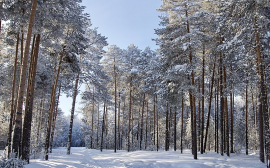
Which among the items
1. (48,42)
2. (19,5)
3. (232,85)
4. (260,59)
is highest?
(19,5)

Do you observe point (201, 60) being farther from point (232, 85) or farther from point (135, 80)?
point (135, 80)

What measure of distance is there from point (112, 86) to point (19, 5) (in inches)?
614

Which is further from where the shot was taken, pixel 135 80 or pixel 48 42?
pixel 135 80

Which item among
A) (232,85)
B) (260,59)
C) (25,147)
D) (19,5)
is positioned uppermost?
(19,5)

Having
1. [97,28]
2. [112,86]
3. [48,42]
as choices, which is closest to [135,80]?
[112,86]

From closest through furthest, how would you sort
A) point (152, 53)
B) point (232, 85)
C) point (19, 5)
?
point (19, 5)
point (232, 85)
point (152, 53)

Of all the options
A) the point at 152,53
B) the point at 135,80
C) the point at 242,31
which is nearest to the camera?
Answer: the point at 242,31

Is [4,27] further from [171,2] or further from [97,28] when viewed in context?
[171,2]

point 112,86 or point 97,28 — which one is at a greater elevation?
point 97,28

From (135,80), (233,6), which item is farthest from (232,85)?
(135,80)

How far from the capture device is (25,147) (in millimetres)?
9453

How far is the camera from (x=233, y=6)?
10055 mm

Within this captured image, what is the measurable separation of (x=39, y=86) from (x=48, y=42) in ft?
33.5

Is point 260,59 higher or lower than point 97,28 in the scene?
lower
